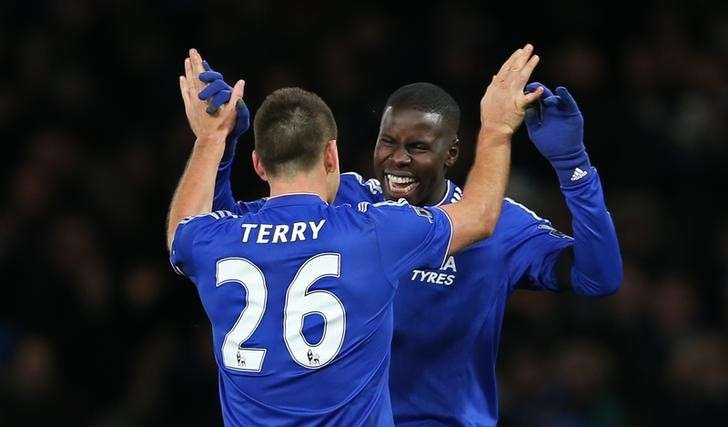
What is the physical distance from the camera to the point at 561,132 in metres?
4.70

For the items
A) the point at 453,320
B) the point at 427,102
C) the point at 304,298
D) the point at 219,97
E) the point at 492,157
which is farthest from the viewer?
the point at 427,102

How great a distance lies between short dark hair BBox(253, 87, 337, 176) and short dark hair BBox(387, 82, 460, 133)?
73 centimetres

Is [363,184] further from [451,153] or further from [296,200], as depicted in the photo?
[296,200]

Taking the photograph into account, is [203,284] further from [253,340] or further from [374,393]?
[374,393]

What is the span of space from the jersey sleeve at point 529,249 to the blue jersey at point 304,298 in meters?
0.72

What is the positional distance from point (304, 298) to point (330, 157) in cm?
47

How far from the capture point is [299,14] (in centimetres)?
1046

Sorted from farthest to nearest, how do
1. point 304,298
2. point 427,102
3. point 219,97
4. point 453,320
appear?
point 427,102 < point 453,320 < point 219,97 < point 304,298

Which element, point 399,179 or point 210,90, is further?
point 399,179

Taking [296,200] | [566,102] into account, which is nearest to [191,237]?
[296,200]

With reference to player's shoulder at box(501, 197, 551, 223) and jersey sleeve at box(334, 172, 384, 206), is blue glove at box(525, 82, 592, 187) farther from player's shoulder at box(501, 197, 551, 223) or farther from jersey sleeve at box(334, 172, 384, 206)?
jersey sleeve at box(334, 172, 384, 206)

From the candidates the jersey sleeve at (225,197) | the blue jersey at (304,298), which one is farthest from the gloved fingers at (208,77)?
the blue jersey at (304,298)

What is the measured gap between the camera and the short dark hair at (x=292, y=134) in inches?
171

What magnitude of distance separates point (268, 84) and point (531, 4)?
209 cm
